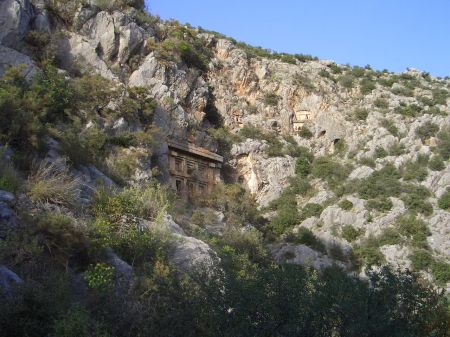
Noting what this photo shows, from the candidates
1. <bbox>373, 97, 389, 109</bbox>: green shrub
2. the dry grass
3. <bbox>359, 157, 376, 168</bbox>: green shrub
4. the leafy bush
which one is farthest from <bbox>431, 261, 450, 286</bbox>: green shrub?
the leafy bush

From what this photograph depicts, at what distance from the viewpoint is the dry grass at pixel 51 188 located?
1123 cm

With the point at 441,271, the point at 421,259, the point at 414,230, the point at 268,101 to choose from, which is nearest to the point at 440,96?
the point at 268,101

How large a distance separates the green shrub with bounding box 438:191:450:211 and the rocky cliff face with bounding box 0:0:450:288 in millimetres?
400

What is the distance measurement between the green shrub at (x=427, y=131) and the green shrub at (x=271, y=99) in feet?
29.2

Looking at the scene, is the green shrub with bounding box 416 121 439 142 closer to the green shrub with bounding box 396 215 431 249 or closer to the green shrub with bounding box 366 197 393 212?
A: the green shrub with bounding box 366 197 393 212

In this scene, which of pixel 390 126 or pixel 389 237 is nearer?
pixel 389 237

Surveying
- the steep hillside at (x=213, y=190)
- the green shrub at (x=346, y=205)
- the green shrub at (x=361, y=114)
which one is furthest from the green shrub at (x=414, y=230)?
the green shrub at (x=361, y=114)

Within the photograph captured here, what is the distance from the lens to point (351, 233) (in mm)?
25797

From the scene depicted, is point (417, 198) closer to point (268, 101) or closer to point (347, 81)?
point (268, 101)

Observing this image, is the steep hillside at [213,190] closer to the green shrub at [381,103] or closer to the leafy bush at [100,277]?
the leafy bush at [100,277]

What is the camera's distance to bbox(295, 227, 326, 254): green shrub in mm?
25341

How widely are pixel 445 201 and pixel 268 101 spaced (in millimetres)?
12575

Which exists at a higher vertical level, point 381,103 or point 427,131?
point 381,103

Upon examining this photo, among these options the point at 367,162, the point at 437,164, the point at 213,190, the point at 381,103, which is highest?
the point at 381,103
